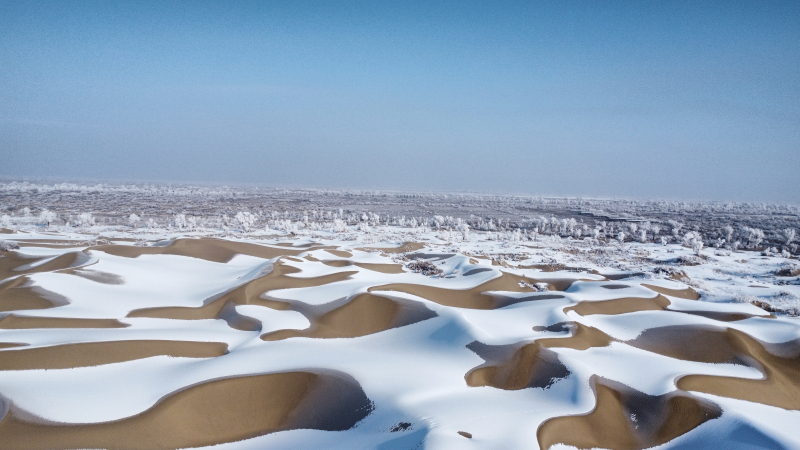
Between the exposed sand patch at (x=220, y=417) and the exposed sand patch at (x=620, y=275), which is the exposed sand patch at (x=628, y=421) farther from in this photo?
the exposed sand patch at (x=620, y=275)

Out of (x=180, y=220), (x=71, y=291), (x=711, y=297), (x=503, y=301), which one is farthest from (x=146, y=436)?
(x=180, y=220)

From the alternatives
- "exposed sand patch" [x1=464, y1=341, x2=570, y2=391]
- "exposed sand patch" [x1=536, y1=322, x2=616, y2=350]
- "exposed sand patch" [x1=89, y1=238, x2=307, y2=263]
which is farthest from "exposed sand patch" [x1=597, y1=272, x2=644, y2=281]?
"exposed sand patch" [x1=89, y1=238, x2=307, y2=263]

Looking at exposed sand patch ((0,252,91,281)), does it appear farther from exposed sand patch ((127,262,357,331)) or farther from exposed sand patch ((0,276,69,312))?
exposed sand patch ((127,262,357,331))

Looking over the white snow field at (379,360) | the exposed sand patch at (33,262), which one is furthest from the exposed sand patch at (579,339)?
the exposed sand patch at (33,262)

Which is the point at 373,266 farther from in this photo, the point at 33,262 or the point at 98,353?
the point at 33,262

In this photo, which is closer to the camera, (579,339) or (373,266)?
(579,339)

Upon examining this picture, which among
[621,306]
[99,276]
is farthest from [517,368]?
[99,276]
